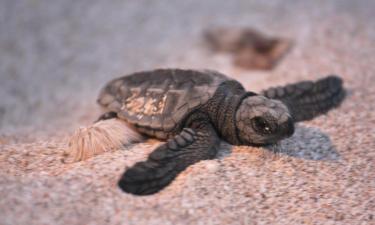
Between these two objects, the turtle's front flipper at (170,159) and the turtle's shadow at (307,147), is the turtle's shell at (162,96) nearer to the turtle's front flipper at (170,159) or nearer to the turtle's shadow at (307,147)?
the turtle's front flipper at (170,159)

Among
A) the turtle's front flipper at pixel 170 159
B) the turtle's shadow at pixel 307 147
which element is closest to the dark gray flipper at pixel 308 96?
the turtle's shadow at pixel 307 147

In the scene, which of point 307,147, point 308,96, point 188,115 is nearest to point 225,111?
point 188,115

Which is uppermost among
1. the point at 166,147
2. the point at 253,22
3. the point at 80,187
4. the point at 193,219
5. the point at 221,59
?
the point at 253,22

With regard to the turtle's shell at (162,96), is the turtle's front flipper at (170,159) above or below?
below

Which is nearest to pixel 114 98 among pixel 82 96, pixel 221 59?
pixel 82 96

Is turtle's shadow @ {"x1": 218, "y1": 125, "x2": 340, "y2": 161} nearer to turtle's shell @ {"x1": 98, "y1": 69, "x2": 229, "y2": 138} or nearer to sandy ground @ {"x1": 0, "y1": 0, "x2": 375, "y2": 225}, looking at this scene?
sandy ground @ {"x1": 0, "y1": 0, "x2": 375, "y2": 225}

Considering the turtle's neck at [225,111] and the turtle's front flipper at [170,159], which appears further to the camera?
the turtle's neck at [225,111]

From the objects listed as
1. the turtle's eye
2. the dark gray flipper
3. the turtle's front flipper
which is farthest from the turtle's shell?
the dark gray flipper

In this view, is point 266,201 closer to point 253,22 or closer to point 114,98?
point 114,98
